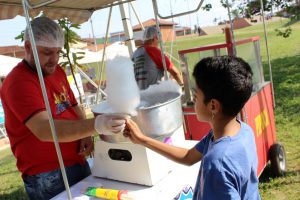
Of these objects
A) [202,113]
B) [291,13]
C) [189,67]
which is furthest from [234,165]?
[291,13]

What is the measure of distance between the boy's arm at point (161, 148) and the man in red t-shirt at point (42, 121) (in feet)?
0.43

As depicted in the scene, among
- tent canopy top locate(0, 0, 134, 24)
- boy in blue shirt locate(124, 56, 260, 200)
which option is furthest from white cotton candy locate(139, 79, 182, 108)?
tent canopy top locate(0, 0, 134, 24)

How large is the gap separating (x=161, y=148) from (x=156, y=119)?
0.17 m

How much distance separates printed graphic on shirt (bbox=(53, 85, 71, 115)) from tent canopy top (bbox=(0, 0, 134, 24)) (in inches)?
16.2

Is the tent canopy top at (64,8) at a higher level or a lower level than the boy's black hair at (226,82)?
higher

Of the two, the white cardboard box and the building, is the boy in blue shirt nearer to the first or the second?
the white cardboard box

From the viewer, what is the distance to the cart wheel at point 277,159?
3010mm

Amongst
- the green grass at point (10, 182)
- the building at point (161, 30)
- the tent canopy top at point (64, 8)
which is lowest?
the green grass at point (10, 182)

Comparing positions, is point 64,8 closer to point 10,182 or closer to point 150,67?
point 150,67

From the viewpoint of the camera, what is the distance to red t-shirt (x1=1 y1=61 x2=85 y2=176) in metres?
1.35

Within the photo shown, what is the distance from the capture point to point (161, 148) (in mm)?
1367

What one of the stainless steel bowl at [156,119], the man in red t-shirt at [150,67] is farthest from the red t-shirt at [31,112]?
the man in red t-shirt at [150,67]

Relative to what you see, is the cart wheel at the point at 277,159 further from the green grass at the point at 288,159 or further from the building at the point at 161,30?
the building at the point at 161,30

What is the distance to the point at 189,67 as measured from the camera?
2830 mm
